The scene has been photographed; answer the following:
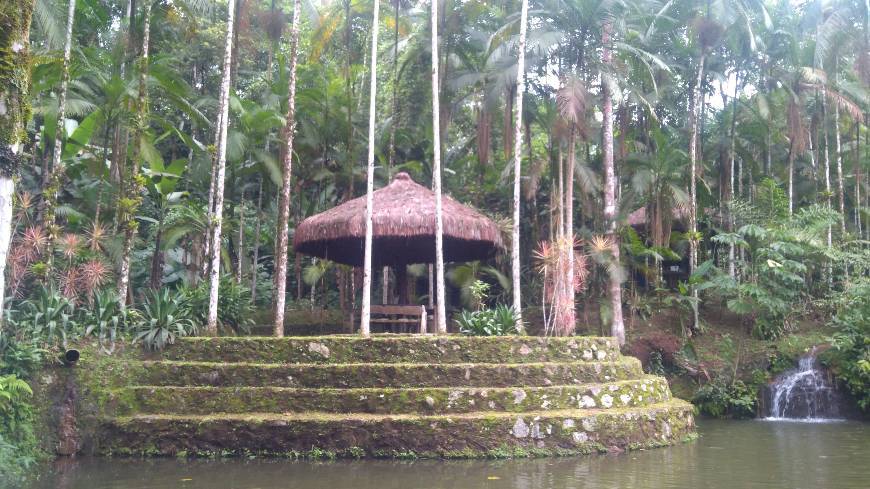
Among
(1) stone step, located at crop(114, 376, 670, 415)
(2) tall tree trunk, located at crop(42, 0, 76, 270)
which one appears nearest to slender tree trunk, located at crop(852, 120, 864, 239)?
(1) stone step, located at crop(114, 376, 670, 415)

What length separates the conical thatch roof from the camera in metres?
12.4

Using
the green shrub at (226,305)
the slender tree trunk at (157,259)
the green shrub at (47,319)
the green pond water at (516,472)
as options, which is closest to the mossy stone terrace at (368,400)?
the green pond water at (516,472)

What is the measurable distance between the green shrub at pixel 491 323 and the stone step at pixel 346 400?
205 centimetres

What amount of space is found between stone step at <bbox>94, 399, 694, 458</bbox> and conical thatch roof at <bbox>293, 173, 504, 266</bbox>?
378 cm

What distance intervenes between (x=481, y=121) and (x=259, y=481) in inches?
431

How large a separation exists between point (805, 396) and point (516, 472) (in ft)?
32.2

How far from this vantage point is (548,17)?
53.9 ft

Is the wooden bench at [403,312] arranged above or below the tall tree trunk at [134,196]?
below

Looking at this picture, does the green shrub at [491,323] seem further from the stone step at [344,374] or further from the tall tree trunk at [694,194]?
the tall tree trunk at [694,194]

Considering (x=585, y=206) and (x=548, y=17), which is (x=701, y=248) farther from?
(x=548, y=17)

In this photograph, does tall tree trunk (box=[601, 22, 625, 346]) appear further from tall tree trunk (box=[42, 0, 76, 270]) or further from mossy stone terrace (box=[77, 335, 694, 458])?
tall tree trunk (box=[42, 0, 76, 270])

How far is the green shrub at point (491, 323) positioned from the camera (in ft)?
39.1

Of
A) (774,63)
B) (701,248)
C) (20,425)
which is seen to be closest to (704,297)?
(701,248)

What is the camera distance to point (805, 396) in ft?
51.0
